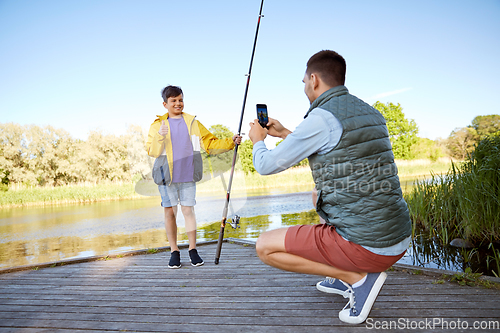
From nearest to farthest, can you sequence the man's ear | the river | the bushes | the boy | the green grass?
the man's ear, the boy, the bushes, the river, the green grass

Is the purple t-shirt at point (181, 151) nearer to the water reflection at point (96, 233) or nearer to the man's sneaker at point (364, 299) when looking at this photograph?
the man's sneaker at point (364, 299)

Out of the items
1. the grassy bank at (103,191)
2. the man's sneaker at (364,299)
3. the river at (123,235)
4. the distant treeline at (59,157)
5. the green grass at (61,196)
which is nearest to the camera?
the man's sneaker at (364,299)

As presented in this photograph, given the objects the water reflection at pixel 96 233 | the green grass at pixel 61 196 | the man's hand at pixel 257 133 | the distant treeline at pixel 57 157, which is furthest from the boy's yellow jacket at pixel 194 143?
the distant treeline at pixel 57 157

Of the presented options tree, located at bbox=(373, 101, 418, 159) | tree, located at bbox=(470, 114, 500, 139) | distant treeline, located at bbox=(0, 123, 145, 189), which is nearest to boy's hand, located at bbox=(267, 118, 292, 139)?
distant treeline, located at bbox=(0, 123, 145, 189)

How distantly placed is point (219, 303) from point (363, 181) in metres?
1.18

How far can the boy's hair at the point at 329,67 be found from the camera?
5.98ft

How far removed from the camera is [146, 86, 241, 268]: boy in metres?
3.14

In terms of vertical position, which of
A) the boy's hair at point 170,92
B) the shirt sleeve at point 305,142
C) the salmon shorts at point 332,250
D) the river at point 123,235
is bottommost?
the river at point 123,235

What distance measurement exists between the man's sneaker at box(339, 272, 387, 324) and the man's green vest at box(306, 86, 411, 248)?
8.7 inches

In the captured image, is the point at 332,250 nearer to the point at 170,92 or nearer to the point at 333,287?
the point at 333,287

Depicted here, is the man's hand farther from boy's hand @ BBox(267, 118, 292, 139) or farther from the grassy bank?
the grassy bank

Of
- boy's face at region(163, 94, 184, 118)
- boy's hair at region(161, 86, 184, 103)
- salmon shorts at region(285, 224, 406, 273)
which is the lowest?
salmon shorts at region(285, 224, 406, 273)

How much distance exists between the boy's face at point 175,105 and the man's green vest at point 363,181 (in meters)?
1.83

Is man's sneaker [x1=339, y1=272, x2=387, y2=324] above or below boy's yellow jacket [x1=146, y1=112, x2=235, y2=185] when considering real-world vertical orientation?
below
